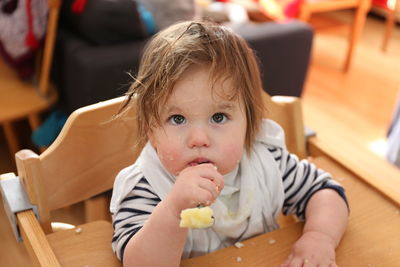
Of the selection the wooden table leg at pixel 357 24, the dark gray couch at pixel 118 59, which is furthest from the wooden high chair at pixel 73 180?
the wooden table leg at pixel 357 24

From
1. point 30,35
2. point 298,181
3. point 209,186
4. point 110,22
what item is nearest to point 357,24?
point 110,22

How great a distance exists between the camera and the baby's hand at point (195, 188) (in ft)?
1.80

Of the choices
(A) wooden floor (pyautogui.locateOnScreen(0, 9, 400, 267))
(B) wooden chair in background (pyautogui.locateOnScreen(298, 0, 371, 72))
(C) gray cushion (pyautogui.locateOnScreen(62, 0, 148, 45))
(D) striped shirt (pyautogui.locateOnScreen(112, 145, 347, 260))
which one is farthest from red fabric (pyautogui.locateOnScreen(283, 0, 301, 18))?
(D) striped shirt (pyautogui.locateOnScreen(112, 145, 347, 260))

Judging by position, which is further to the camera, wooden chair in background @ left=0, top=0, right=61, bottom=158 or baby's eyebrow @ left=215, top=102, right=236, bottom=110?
wooden chair in background @ left=0, top=0, right=61, bottom=158

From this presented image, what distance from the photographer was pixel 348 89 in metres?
2.65

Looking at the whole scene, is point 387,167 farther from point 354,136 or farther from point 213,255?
point 213,255

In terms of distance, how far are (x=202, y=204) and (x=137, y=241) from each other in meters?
0.10

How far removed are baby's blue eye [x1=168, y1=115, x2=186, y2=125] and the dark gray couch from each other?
0.74 metres

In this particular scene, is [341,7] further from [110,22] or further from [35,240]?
[35,240]

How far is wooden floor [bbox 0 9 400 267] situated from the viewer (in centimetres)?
220

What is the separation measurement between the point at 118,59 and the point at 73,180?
767 millimetres

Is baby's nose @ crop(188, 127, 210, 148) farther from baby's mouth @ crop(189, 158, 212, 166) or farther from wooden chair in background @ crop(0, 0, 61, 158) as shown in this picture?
wooden chair in background @ crop(0, 0, 61, 158)

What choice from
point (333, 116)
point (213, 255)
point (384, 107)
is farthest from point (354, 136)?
point (213, 255)

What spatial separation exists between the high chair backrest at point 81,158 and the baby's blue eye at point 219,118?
0.20 metres
